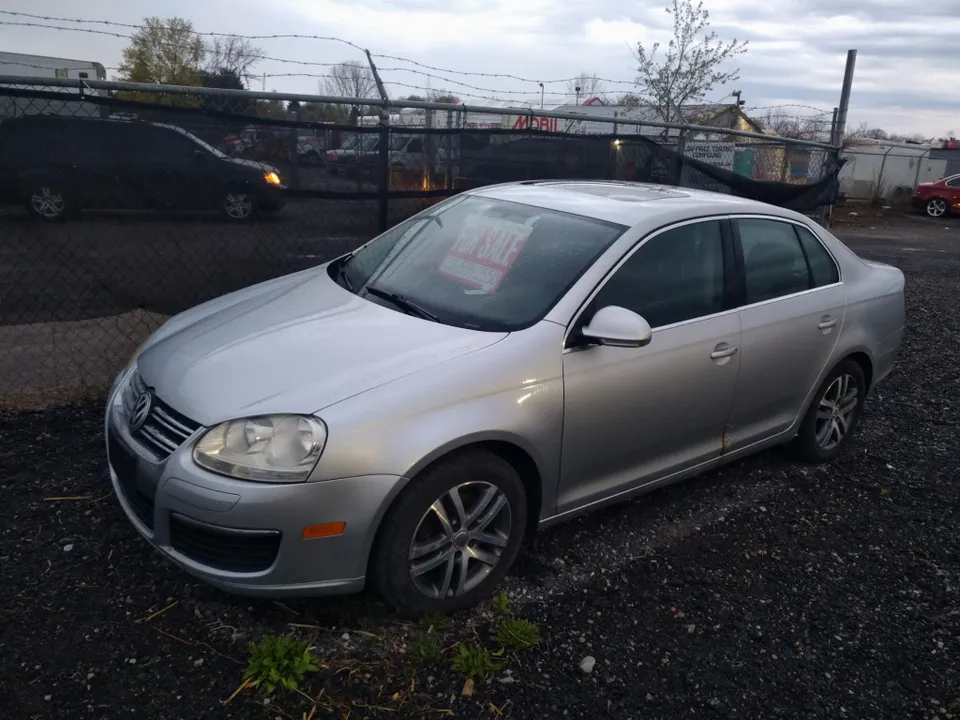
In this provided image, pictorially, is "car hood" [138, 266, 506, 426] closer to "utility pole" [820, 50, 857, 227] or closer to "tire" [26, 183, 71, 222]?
"tire" [26, 183, 71, 222]

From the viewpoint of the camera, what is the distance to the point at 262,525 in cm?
276

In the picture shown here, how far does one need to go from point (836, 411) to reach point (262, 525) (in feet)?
11.8

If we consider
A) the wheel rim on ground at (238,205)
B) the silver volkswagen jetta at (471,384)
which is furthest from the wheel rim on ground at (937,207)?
the wheel rim on ground at (238,205)

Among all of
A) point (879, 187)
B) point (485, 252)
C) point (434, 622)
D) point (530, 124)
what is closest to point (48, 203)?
point (485, 252)

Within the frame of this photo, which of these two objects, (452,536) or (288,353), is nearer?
(452,536)

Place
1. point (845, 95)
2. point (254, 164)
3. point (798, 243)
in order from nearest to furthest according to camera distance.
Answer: point (798, 243) → point (254, 164) → point (845, 95)

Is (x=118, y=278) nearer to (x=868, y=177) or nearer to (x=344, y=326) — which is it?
(x=344, y=326)

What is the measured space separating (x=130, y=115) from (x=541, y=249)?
2.92 metres

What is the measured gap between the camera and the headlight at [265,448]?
9.11 ft

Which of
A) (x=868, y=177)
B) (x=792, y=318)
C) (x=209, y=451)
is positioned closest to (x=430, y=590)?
(x=209, y=451)

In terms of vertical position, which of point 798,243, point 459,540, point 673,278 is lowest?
point 459,540

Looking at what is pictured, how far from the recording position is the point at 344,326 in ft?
11.3

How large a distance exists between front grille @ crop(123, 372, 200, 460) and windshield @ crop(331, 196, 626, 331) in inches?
43.8

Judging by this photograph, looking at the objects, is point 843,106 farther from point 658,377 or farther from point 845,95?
point 658,377
